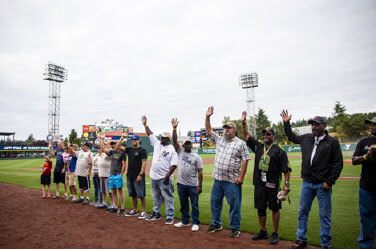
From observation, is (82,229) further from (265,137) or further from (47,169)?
(47,169)

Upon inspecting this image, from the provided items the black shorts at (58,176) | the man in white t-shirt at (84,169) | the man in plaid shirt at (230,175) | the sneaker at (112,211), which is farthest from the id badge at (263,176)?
the black shorts at (58,176)

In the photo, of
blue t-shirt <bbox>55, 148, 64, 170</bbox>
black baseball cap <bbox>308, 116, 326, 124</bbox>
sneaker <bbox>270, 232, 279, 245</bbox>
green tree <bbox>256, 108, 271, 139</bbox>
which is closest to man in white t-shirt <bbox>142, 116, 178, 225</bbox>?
sneaker <bbox>270, 232, 279, 245</bbox>

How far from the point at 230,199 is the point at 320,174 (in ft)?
6.00

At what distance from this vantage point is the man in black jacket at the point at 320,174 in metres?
3.99

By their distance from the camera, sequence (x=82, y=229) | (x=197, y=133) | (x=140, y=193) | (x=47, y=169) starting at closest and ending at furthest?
(x=82, y=229), (x=140, y=193), (x=47, y=169), (x=197, y=133)

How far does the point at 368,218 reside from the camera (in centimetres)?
381

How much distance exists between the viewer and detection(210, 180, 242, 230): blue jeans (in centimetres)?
504

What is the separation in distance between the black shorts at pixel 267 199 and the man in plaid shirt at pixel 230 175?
0.39 metres

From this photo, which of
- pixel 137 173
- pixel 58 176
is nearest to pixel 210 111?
pixel 137 173

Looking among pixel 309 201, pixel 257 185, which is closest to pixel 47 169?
pixel 257 185

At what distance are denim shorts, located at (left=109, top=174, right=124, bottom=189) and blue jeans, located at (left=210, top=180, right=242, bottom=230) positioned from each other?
10.2ft

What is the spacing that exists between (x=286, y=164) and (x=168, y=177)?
2780 millimetres

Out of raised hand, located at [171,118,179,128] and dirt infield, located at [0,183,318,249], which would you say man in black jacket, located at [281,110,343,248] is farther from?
raised hand, located at [171,118,179,128]

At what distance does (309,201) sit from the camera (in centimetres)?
423
